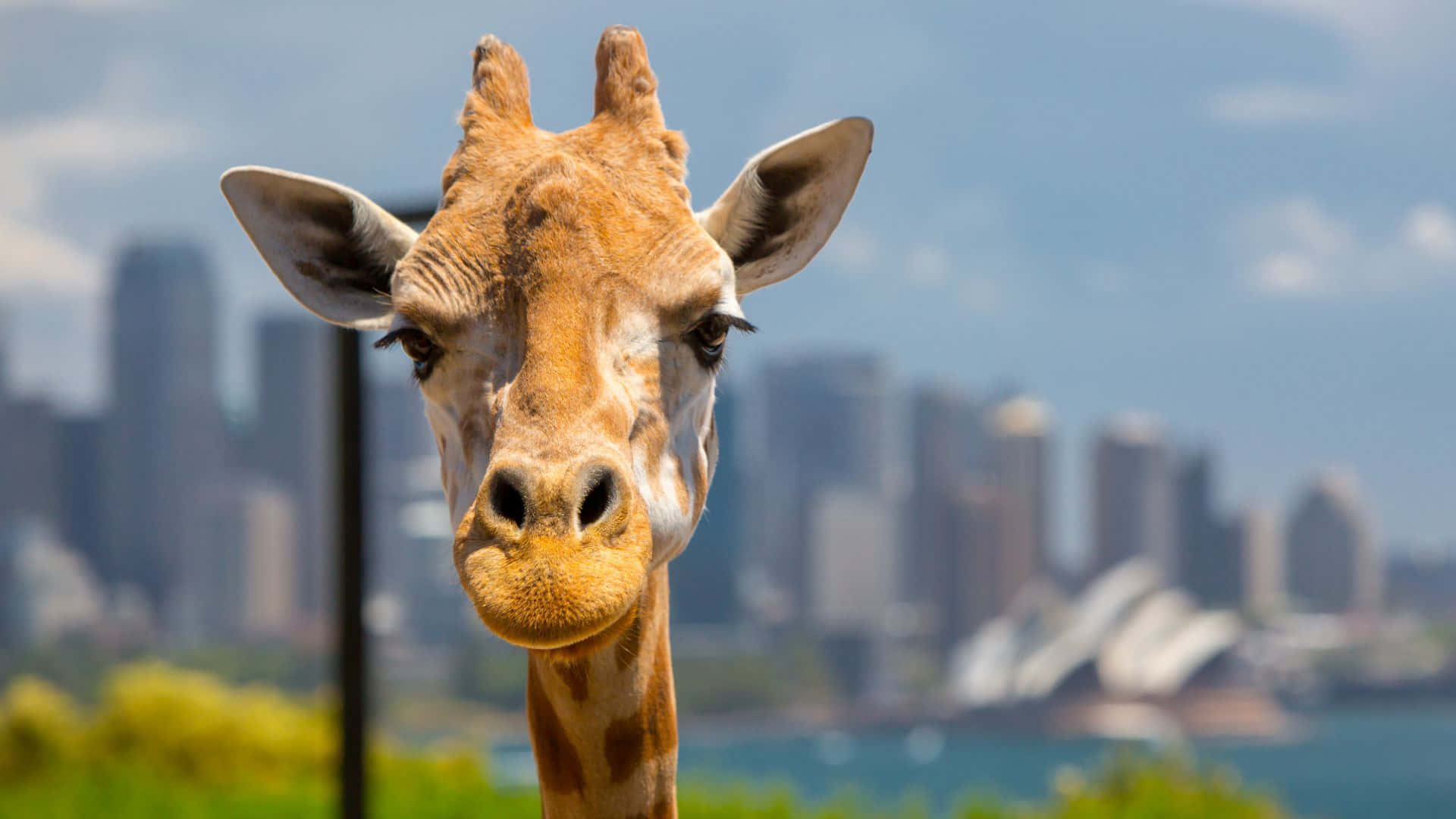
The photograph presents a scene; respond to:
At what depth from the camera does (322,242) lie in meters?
3.00

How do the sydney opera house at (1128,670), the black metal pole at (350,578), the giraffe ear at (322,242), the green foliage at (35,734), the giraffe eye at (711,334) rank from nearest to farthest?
1. the giraffe eye at (711,334)
2. the giraffe ear at (322,242)
3. the black metal pole at (350,578)
4. the green foliage at (35,734)
5. the sydney opera house at (1128,670)

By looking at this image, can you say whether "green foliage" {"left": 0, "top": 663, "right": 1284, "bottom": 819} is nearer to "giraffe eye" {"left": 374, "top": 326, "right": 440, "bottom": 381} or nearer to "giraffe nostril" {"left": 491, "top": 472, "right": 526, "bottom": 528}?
"giraffe eye" {"left": 374, "top": 326, "right": 440, "bottom": 381}

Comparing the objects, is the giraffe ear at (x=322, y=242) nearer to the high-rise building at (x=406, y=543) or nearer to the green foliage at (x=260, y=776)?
the high-rise building at (x=406, y=543)

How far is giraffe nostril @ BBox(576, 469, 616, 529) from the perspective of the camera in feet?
7.35

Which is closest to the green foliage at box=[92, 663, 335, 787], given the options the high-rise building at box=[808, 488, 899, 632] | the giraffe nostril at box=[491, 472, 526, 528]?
the giraffe nostril at box=[491, 472, 526, 528]

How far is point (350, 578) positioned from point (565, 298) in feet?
10.8

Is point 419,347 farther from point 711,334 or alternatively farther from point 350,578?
point 350,578

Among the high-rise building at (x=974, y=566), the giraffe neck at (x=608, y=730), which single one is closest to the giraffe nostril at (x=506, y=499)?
the giraffe neck at (x=608, y=730)

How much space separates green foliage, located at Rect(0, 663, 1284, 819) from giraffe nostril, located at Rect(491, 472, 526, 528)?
15.5ft

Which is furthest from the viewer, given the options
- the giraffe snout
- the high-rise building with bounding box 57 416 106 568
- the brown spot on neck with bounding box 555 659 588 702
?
the high-rise building with bounding box 57 416 106 568

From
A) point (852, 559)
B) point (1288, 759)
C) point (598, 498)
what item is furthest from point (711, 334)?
point (1288, 759)

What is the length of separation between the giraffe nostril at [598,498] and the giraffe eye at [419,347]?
1.71 feet

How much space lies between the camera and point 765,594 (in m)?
82.6

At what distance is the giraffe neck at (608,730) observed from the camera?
2.79 metres
